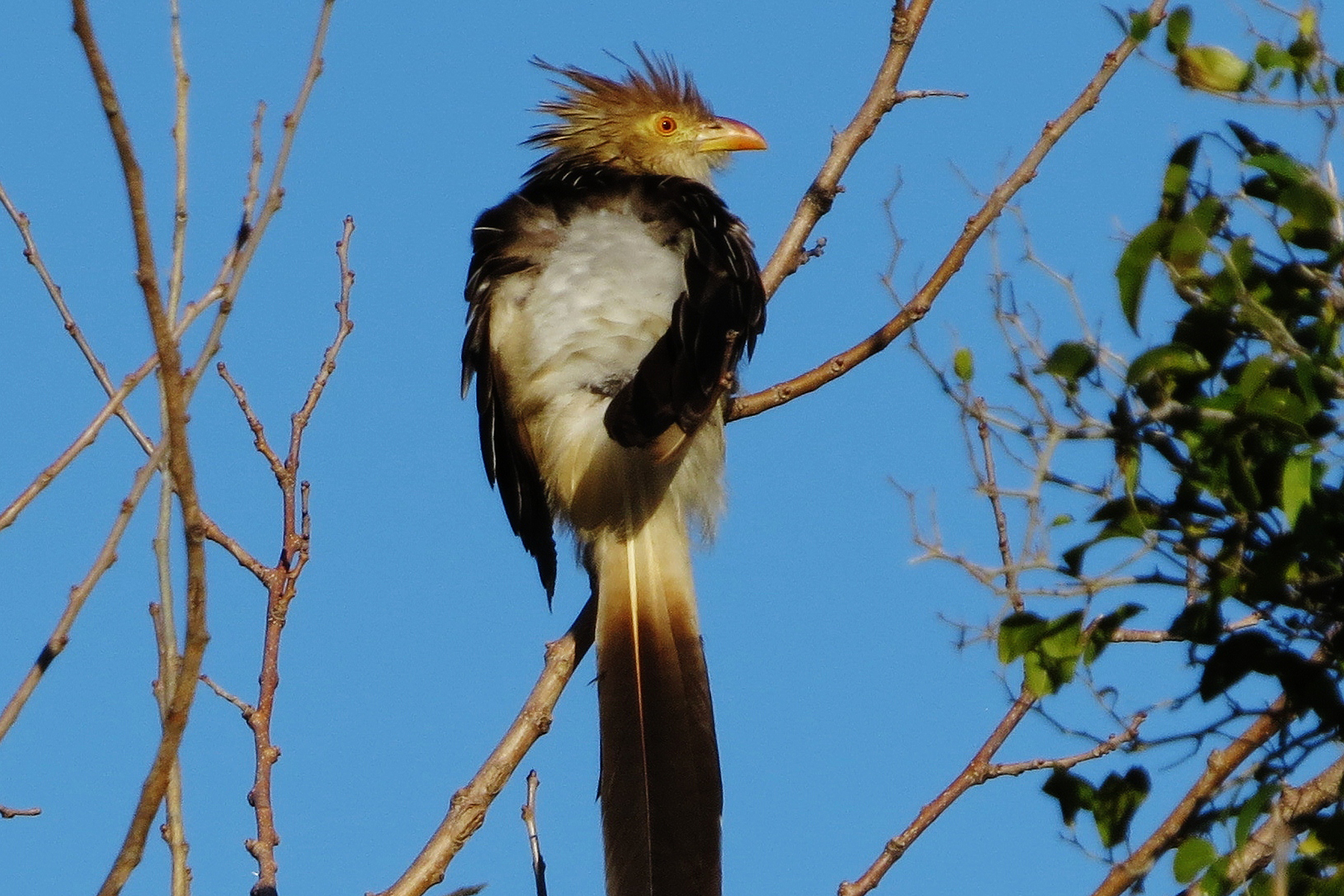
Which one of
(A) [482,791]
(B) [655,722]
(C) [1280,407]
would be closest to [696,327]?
(B) [655,722]

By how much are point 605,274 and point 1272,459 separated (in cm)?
257

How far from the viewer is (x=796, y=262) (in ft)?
14.8

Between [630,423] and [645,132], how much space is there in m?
2.09

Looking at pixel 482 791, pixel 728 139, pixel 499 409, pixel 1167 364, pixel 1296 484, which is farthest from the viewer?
pixel 728 139

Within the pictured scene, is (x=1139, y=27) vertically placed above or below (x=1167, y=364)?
above

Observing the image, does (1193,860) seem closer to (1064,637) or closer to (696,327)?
(1064,637)

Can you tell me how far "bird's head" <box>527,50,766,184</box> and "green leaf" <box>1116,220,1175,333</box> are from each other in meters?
3.56

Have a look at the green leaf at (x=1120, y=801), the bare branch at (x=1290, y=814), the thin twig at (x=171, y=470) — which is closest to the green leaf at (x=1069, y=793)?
the green leaf at (x=1120, y=801)

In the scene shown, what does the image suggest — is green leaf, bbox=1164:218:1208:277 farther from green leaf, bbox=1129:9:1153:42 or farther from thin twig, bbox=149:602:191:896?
thin twig, bbox=149:602:191:896

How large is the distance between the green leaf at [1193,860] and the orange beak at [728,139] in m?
3.84

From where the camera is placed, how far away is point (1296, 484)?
2045 millimetres

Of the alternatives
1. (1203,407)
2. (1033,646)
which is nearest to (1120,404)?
(1203,407)

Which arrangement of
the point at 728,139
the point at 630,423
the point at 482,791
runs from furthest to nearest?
the point at 728,139, the point at 630,423, the point at 482,791

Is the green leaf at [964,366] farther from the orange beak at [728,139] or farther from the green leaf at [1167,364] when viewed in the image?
the orange beak at [728,139]
